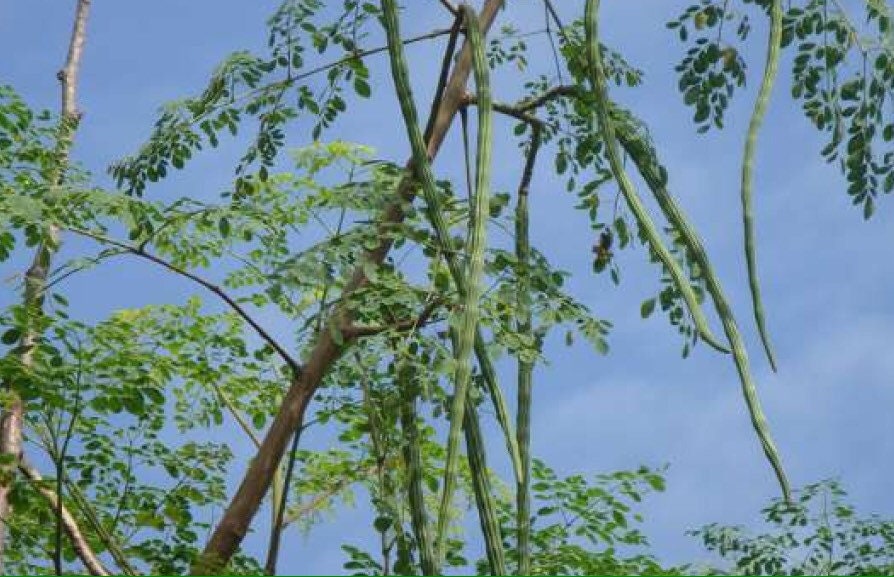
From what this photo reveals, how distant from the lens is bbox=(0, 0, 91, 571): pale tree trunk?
4902 mm

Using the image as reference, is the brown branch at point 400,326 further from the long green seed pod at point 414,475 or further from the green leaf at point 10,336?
the green leaf at point 10,336

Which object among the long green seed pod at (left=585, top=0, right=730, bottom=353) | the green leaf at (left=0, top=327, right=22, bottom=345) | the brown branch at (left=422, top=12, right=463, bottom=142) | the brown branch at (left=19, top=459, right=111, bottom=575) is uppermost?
the brown branch at (left=422, top=12, right=463, bottom=142)

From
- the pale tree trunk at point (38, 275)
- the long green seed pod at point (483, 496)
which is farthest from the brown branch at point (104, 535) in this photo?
the long green seed pod at point (483, 496)

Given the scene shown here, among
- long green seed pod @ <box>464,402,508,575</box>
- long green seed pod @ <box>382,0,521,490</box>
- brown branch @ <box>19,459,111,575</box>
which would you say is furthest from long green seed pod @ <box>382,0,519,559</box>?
brown branch @ <box>19,459,111,575</box>

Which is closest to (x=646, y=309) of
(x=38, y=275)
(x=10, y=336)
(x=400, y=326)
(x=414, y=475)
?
(x=400, y=326)

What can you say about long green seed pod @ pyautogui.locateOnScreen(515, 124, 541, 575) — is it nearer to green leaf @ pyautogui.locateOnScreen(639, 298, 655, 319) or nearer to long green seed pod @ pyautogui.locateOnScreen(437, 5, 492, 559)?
long green seed pod @ pyautogui.locateOnScreen(437, 5, 492, 559)

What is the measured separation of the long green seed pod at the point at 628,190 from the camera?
253 centimetres

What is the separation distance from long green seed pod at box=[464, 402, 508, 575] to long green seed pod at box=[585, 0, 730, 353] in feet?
1.52

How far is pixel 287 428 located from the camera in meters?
4.35

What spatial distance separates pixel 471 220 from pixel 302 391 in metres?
1.52

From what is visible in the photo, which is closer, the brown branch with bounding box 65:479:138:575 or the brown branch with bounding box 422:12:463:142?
the brown branch with bounding box 422:12:463:142

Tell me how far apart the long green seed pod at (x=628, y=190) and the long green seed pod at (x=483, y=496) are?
0.46 m

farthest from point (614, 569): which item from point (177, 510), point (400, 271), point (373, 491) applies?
point (177, 510)

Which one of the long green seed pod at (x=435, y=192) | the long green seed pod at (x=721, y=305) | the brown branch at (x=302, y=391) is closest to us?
the long green seed pod at (x=721, y=305)
